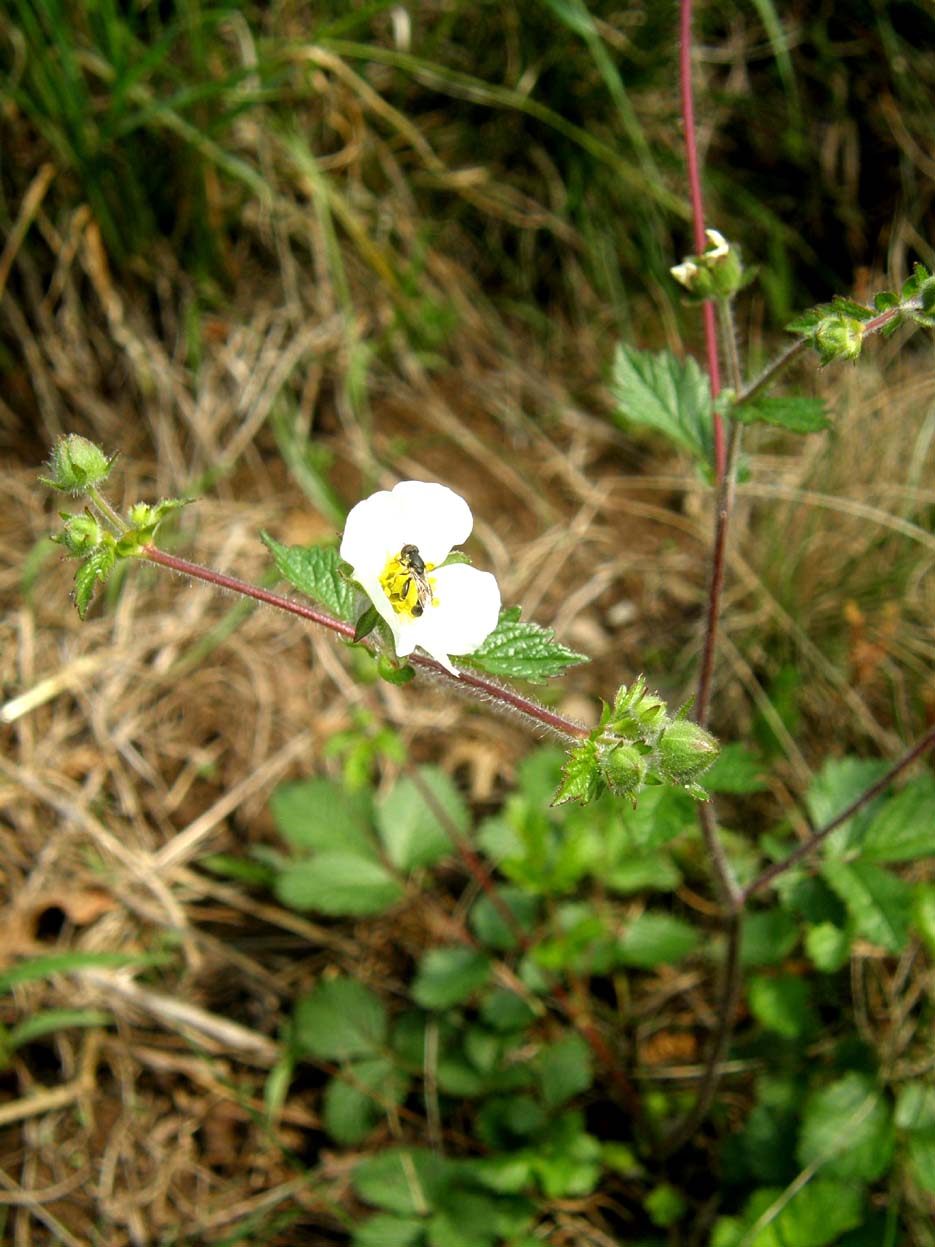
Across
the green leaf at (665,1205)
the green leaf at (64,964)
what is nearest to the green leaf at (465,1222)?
the green leaf at (665,1205)

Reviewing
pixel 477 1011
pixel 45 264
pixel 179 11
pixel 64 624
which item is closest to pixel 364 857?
pixel 477 1011

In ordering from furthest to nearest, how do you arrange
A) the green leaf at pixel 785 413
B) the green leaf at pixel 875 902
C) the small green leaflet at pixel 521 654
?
the green leaf at pixel 875 902
the green leaf at pixel 785 413
the small green leaflet at pixel 521 654

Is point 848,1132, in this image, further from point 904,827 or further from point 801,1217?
point 904,827

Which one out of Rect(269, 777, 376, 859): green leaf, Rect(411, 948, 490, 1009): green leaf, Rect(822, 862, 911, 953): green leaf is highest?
Rect(822, 862, 911, 953): green leaf

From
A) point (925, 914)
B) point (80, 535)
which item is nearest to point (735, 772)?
point (925, 914)

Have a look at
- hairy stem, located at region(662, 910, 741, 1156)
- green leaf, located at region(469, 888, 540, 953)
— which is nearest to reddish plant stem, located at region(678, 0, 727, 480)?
hairy stem, located at region(662, 910, 741, 1156)

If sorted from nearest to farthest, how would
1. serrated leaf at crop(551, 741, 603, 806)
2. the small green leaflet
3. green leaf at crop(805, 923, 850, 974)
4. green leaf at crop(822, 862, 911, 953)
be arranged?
1. serrated leaf at crop(551, 741, 603, 806)
2. the small green leaflet
3. green leaf at crop(822, 862, 911, 953)
4. green leaf at crop(805, 923, 850, 974)

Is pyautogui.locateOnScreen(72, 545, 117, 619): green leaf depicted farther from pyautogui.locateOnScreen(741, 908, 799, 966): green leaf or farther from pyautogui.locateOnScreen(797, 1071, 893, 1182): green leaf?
pyautogui.locateOnScreen(797, 1071, 893, 1182): green leaf

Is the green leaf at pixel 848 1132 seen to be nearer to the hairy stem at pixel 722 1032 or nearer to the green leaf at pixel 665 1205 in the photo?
the hairy stem at pixel 722 1032
